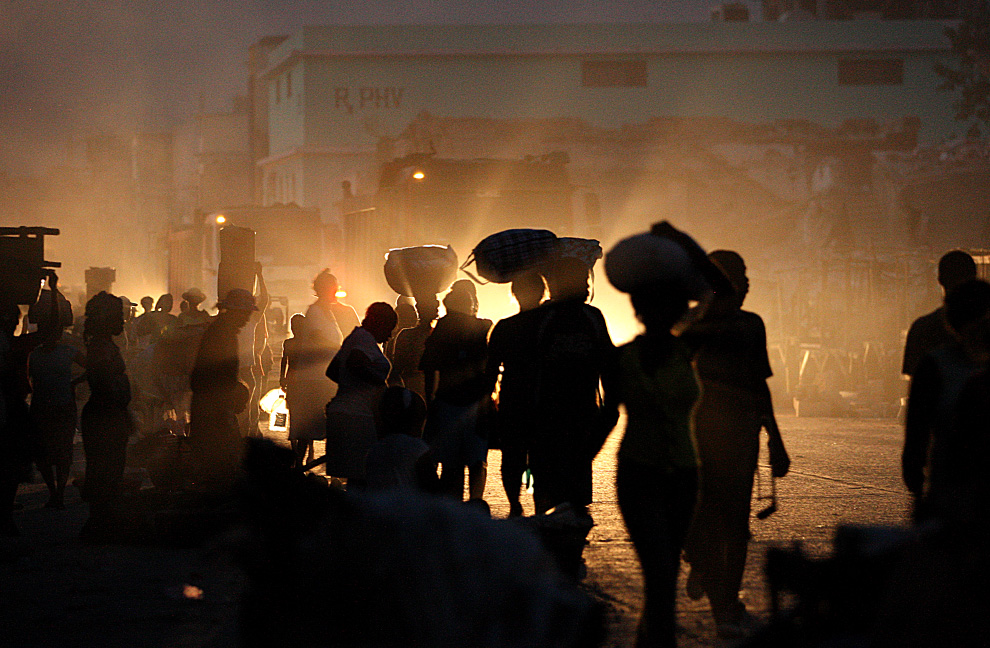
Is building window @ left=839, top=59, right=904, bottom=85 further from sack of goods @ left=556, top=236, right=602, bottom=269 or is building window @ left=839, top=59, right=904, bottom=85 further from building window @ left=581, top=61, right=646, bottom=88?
sack of goods @ left=556, top=236, right=602, bottom=269

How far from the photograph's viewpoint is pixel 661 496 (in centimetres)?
467

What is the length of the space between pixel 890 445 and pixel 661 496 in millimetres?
10953

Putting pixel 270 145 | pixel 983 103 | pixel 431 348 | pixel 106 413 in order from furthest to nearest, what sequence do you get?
pixel 270 145
pixel 983 103
pixel 106 413
pixel 431 348

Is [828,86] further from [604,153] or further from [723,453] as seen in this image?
[723,453]

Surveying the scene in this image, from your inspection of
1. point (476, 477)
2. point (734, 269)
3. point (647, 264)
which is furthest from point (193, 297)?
point (647, 264)

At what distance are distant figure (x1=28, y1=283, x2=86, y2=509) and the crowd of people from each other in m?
0.02

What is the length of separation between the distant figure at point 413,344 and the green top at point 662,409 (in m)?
4.19

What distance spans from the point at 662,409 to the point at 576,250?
2.38 metres

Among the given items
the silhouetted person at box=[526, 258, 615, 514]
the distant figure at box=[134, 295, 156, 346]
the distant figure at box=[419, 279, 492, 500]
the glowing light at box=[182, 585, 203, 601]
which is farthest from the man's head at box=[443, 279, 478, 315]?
the distant figure at box=[134, 295, 156, 346]

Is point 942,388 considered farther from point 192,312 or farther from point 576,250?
point 192,312

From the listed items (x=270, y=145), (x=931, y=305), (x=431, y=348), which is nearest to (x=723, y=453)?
(x=431, y=348)

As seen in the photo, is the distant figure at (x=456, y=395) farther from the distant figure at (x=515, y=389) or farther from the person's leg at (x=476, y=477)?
the distant figure at (x=515, y=389)

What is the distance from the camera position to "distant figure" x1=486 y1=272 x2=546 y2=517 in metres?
6.28

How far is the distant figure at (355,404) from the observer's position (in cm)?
754
